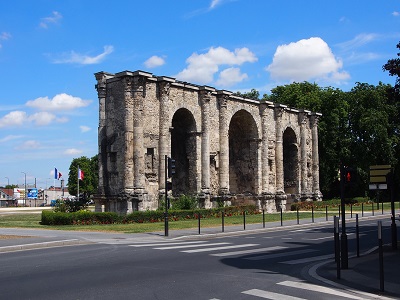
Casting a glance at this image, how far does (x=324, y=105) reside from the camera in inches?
2307

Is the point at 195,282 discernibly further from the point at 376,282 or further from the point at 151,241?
the point at 151,241

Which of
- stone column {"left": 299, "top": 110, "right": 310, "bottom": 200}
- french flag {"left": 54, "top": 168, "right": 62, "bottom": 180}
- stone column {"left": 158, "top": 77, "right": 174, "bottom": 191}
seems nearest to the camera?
stone column {"left": 158, "top": 77, "right": 174, "bottom": 191}

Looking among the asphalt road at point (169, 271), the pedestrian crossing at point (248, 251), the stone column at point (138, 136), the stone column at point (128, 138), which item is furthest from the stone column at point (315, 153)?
the pedestrian crossing at point (248, 251)

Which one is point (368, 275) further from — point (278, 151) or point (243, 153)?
point (278, 151)

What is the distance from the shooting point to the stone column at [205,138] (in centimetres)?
3722

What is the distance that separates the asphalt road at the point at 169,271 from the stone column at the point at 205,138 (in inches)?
762

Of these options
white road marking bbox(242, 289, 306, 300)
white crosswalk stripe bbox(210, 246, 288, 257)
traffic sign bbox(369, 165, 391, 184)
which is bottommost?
white crosswalk stripe bbox(210, 246, 288, 257)

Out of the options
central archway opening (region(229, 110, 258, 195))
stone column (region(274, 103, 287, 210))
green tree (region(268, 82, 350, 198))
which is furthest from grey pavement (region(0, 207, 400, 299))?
green tree (region(268, 82, 350, 198))

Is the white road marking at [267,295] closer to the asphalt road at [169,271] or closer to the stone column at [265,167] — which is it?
the asphalt road at [169,271]

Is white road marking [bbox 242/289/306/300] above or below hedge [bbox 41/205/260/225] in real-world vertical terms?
above

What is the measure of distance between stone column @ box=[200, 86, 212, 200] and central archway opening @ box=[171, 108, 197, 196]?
27.7 inches

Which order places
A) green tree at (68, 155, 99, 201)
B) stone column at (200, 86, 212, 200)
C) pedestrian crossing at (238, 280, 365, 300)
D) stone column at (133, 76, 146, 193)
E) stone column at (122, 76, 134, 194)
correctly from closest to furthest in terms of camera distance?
pedestrian crossing at (238, 280, 365, 300)
stone column at (122, 76, 134, 194)
stone column at (133, 76, 146, 193)
stone column at (200, 86, 212, 200)
green tree at (68, 155, 99, 201)

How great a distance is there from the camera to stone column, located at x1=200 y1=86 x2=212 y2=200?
37.2 meters

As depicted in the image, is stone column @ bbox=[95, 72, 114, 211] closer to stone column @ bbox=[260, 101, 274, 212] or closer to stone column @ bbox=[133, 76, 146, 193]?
stone column @ bbox=[133, 76, 146, 193]
